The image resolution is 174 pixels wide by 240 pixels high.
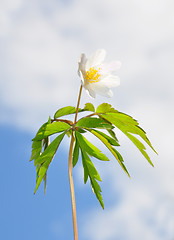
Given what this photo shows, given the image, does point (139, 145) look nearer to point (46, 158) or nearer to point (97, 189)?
point (97, 189)

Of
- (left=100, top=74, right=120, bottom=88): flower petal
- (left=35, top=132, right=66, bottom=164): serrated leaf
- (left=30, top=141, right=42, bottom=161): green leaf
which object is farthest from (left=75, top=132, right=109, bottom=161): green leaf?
(left=100, top=74, right=120, bottom=88): flower petal

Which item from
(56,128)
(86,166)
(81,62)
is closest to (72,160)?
(86,166)

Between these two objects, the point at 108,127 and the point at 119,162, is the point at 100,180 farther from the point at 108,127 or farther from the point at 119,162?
the point at 108,127

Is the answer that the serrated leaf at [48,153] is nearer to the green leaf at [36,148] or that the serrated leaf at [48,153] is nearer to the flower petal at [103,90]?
the green leaf at [36,148]

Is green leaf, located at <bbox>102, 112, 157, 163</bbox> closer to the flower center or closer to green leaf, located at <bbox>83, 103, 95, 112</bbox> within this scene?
green leaf, located at <bbox>83, 103, 95, 112</bbox>

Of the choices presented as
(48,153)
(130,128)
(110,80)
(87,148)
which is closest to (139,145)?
(130,128)
